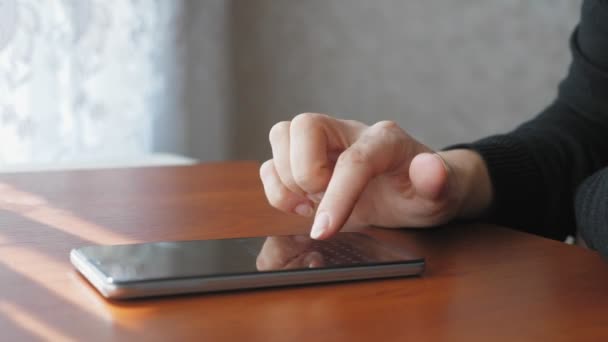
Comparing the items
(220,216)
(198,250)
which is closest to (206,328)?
(198,250)

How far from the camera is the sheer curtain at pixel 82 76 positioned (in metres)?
1.91

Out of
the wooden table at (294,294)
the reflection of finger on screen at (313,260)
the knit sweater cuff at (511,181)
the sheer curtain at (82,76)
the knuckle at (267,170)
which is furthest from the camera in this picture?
the sheer curtain at (82,76)

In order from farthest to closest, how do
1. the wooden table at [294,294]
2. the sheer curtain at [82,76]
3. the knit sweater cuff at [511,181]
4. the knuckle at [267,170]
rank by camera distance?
the sheer curtain at [82,76]
the knit sweater cuff at [511,181]
the knuckle at [267,170]
the wooden table at [294,294]

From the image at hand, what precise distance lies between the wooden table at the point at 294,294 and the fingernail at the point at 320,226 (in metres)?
0.08

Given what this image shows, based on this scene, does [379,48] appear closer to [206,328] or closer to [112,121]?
[112,121]

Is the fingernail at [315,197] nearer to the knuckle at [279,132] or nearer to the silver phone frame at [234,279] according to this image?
the knuckle at [279,132]

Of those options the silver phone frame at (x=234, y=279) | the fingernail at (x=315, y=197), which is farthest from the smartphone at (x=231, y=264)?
the fingernail at (x=315, y=197)

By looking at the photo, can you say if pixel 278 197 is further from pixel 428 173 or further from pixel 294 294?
pixel 294 294

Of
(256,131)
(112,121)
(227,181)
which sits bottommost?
(256,131)

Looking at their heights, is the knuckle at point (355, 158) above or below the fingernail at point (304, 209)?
above

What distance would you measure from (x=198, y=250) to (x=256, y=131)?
2.14 m

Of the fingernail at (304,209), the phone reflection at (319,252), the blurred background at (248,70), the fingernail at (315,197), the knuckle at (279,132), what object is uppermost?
the knuckle at (279,132)

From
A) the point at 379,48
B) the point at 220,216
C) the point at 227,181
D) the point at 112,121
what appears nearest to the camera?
the point at 220,216

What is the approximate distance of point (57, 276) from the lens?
53cm
